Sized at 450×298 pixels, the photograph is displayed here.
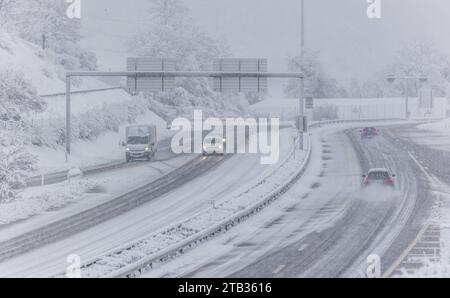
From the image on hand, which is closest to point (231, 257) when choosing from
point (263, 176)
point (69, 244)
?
point (69, 244)

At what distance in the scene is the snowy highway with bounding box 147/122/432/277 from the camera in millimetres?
26938

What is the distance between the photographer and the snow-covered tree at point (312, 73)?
529ft

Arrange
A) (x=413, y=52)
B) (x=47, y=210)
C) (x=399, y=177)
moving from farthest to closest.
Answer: (x=413, y=52) → (x=399, y=177) → (x=47, y=210)

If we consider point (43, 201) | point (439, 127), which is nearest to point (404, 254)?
point (43, 201)

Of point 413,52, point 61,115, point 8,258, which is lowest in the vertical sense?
point 8,258

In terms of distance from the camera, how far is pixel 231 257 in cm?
2909

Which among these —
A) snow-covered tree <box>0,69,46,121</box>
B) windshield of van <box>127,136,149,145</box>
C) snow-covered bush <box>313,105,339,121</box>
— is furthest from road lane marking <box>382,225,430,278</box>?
snow-covered bush <box>313,105,339,121</box>

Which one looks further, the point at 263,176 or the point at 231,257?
the point at 263,176

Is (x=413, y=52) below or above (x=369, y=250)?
above

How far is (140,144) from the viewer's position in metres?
67.5

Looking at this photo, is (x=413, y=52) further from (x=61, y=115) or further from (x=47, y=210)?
(x=47, y=210)
